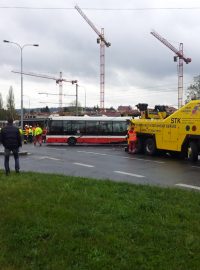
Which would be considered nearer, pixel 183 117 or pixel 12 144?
pixel 12 144

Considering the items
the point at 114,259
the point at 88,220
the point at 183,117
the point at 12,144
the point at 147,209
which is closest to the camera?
the point at 114,259

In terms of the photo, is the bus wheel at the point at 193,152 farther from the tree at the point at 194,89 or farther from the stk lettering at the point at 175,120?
the tree at the point at 194,89

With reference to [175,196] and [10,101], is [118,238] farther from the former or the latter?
[10,101]

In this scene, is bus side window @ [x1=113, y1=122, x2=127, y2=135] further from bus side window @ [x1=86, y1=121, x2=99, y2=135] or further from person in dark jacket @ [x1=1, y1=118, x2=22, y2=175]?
person in dark jacket @ [x1=1, y1=118, x2=22, y2=175]

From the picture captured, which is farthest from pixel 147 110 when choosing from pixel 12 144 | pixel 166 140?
pixel 12 144

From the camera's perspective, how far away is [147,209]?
7.53m

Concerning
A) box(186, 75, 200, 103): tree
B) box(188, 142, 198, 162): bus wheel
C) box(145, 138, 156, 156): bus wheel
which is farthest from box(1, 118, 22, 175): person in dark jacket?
box(186, 75, 200, 103): tree

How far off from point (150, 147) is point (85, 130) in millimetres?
15296

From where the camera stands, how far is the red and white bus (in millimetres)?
39125

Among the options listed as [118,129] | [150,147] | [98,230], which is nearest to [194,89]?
[118,129]

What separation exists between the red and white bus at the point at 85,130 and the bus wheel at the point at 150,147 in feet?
45.9

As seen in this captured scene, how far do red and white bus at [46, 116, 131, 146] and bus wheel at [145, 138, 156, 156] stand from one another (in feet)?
45.9

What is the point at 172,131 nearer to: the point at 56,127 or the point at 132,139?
the point at 132,139

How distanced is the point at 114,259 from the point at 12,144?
9.72 m
